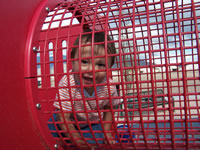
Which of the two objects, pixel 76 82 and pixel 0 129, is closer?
pixel 0 129

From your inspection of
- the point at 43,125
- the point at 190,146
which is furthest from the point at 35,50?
the point at 190,146

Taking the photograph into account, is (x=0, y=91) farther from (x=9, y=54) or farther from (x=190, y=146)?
(x=190, y=146)

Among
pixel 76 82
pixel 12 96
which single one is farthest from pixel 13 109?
pixel 76 82

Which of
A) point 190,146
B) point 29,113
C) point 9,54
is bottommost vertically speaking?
point 190,146

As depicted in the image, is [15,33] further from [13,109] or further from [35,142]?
[35,142]

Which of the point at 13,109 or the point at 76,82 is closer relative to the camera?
the point at 13,109

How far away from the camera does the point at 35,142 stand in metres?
0.46

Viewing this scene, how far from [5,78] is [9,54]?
0.05 metres

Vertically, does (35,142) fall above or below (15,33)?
below

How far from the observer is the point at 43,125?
0.47 metres

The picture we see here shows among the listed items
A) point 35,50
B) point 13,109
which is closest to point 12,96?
point 13,109

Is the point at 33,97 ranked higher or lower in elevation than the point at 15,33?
lower

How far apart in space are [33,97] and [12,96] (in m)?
0.06

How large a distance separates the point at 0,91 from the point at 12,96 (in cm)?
3
